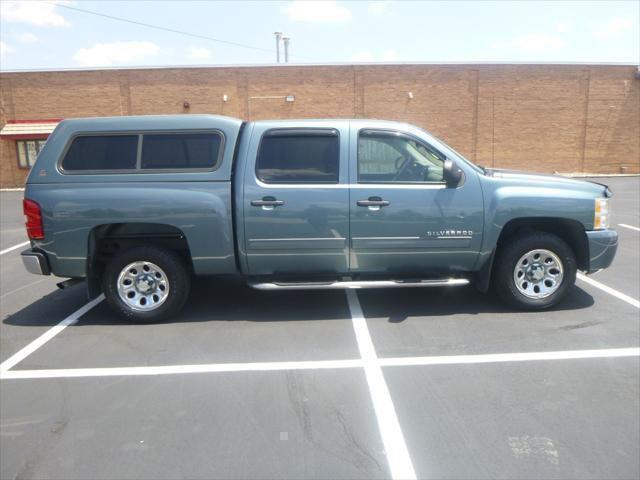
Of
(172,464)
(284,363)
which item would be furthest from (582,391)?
(172,464)

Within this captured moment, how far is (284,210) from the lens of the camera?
210 inches

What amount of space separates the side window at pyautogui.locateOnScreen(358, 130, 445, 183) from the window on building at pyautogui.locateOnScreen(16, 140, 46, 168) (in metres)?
25.3

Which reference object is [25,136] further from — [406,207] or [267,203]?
[406,207]

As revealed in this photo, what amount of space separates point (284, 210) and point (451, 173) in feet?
5.54

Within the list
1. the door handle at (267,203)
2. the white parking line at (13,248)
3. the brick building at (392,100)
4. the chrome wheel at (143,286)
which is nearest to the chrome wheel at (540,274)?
the door handle at (267,203)

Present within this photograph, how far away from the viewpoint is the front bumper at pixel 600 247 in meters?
5.54

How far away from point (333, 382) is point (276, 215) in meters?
1.89

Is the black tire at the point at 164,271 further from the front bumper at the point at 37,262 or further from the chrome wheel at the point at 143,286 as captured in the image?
the front bumper at the point at 37,262

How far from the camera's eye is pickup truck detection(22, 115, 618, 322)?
17.5 feet

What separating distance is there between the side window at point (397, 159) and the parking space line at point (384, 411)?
1538 millimetres

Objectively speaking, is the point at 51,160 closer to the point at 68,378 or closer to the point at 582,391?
the point at 68,378

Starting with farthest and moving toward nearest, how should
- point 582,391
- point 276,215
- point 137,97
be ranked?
point 137,97 < point 276,215 < point 582,391

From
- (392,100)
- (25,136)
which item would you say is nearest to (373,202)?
(392,100)

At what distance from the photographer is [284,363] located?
4453 mm
